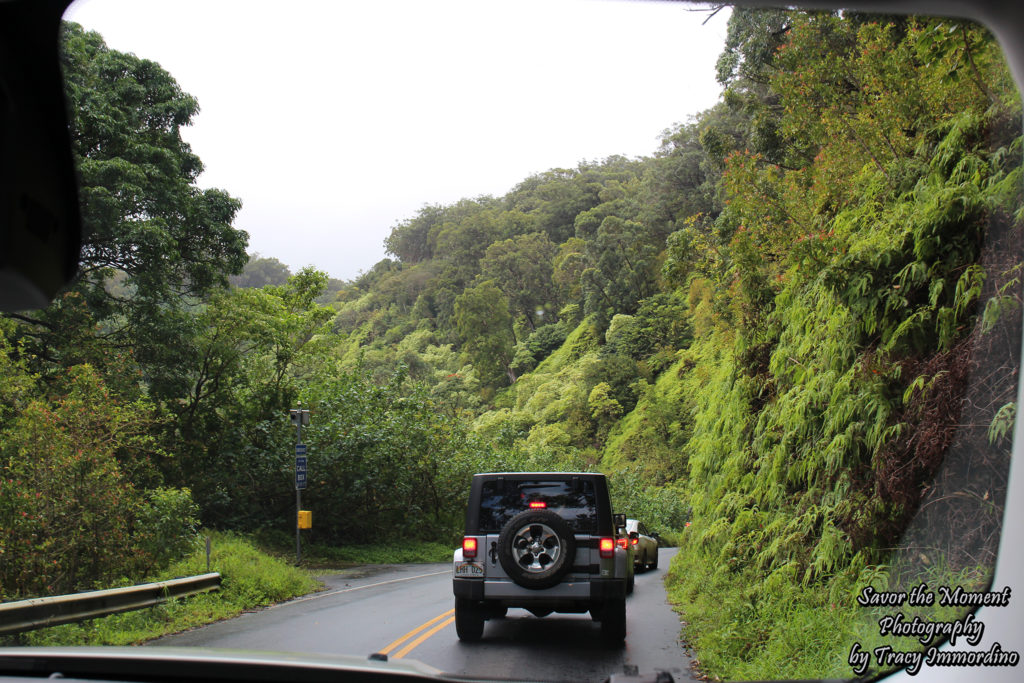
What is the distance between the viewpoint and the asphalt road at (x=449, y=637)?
276 inches

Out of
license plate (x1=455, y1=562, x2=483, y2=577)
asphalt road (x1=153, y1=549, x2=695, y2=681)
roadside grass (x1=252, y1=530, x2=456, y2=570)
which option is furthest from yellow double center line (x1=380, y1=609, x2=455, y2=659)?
roadside grass (x1=252, y1=530, x2=456, y2=570)

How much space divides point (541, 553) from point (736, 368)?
783 centimetres

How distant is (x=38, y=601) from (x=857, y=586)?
7170 millimetres

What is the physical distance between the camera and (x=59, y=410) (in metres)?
10.9

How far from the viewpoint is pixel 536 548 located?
303 inches

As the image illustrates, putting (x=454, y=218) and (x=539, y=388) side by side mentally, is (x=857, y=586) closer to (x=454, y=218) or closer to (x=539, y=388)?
(x=539, y=388)

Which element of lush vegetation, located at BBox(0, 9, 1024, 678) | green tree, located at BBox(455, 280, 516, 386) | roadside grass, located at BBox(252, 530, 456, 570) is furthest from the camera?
green tree, located at BBox(455, 280, 516, 386)

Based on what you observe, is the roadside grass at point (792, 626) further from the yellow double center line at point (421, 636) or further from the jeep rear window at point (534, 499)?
the yellow double center line at point (421, 636)

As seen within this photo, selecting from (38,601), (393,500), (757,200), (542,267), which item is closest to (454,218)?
(542,267)

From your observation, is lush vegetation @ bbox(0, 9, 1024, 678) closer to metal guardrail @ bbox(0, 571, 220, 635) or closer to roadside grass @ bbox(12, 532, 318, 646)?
roadside grass @ bbox(12, 532, 318, 646)

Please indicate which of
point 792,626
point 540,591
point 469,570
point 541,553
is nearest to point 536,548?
point 541,553

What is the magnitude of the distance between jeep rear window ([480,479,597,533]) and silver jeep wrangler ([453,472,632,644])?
0.01 meters

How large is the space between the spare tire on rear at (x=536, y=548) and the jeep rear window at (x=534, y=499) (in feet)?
1.41

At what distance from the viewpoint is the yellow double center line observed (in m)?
7.53
